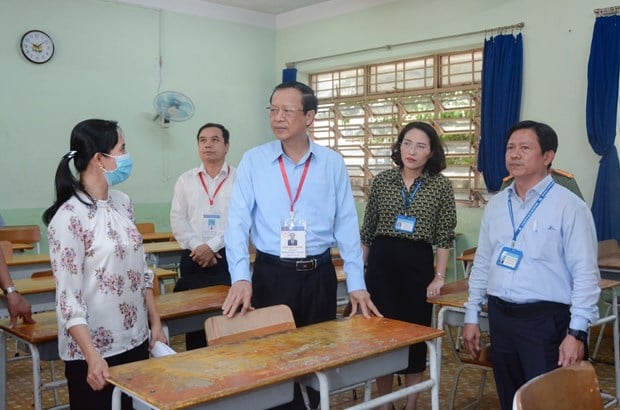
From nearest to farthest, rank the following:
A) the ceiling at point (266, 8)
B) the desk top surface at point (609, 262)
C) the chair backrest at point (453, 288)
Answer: the chair backrest at point (453, 288) < the desk top surface at point (609, 262) < the ceiling at point (266, 8)

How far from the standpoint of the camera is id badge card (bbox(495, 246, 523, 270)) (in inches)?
95.6

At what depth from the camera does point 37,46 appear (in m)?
6.58

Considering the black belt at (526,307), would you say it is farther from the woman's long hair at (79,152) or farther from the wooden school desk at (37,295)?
the wooden school desk at (37,295)

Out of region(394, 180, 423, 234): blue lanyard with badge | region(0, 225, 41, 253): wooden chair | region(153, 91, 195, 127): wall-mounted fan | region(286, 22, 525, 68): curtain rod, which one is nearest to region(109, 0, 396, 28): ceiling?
region(286, 22, 525, 68): curtain rod

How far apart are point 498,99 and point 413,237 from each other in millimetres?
3593

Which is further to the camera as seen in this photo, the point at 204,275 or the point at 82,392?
the point at 204,275

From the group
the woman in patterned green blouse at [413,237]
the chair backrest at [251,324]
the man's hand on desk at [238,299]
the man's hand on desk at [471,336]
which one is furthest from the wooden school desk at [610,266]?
the man's hand on desk at [238,299]

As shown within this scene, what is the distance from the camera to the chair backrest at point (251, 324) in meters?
2.23

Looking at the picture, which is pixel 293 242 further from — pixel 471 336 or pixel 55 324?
pixel 55 324

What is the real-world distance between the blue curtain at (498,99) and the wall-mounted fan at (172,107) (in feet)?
11.3

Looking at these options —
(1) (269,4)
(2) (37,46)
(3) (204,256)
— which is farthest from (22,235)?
(1) (269,4)

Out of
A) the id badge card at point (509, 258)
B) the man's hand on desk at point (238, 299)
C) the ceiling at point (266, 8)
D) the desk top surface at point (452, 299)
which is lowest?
the desk top surface at point (452, 299)

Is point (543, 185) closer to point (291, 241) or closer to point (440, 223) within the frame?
point (440, 223)

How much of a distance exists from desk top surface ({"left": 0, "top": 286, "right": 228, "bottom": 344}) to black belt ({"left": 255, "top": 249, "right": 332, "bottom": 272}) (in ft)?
1.84
